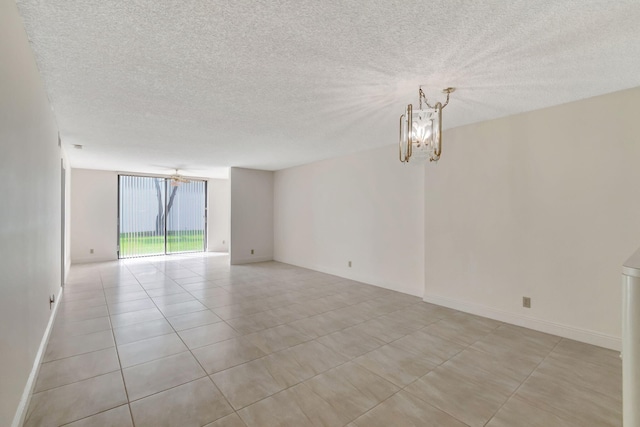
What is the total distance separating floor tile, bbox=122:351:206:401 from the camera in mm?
1970

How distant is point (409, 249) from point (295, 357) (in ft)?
8.63

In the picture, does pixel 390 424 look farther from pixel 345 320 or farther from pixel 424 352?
pixel 345 320

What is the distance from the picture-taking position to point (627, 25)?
1701mm

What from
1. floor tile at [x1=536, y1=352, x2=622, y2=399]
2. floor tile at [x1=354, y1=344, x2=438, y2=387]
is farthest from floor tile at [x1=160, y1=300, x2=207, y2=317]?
floor tile at [x1=536, y1=352, x2=622, y2=399]

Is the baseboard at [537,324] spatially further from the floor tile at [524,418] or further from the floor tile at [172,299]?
the floor tile at [172,299]

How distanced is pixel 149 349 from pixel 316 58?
2.88 meters

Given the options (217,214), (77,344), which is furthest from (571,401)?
(217,214)

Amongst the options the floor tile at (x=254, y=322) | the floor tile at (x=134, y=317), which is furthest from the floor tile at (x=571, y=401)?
the floor tile at (x=134, y=317)

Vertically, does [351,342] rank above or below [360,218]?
below

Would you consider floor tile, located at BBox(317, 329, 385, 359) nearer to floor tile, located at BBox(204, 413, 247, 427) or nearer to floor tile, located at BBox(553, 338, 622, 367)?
floor tile, located at BBox(204, 413, 247, 427)

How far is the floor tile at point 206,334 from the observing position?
2.69m

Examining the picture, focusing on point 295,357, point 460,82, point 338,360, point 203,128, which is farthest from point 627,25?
point 203,128

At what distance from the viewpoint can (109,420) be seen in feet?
5.44

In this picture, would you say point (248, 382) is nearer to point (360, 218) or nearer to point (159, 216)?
point (360, 218)
